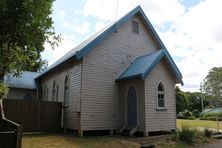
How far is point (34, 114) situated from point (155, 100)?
8.10 metres

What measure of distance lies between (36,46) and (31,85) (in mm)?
18767

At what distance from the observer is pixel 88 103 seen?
51.7 feet

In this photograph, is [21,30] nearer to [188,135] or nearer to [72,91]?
[72,91]

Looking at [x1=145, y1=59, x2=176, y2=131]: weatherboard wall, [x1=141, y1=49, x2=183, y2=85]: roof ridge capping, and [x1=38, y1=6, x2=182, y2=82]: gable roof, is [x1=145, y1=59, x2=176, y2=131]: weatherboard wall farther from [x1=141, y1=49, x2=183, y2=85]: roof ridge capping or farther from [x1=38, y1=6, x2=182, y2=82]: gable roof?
[x1=38, y1=6, x2=182, y2=82]: gable roof

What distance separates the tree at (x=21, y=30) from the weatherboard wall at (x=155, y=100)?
7632 millimetres

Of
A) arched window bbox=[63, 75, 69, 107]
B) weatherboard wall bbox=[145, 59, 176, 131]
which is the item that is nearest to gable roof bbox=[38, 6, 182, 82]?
weatherboard wall bbox=[145, 59, 176, 131]

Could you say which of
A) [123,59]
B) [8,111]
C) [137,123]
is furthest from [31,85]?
[137,123]

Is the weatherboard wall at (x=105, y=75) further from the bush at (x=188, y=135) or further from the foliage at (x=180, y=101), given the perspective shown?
the foliage at (x=180, y=101)

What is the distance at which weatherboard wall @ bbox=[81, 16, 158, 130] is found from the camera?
623 inches

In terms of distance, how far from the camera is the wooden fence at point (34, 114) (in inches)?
658

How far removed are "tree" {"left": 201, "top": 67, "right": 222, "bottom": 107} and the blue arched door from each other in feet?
226

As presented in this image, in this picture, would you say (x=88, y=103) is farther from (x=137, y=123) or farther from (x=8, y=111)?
(x=8, y=111)

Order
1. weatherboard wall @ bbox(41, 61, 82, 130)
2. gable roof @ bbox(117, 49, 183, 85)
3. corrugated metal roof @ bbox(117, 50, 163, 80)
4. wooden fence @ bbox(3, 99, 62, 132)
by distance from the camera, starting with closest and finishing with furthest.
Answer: gable roof @ bbox(117, 49, 183, 85)
corrugated metal roof @ bbox(117, 50, 163, 80)
weatherboard wall @ bbox(41, 61, 82, 130)
wooden fence @ bbox(3, 99, 62, 132)

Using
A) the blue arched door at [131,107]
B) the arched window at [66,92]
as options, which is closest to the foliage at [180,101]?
the arched window at [66,92]
